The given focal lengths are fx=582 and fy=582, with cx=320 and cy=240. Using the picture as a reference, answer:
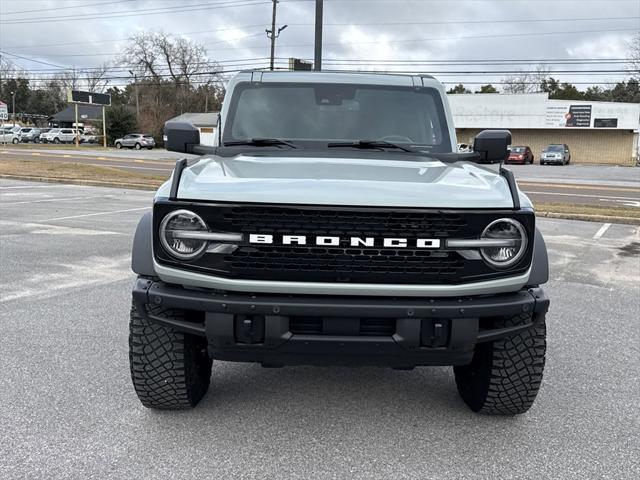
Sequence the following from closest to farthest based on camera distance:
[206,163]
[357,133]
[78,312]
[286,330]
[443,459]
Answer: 1. [286,330]
2. [443,459]
3. [206,163]
4. [357,133]
5. [78,312]

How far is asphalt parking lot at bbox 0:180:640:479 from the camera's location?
2826 mm

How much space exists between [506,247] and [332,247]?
84 centimetres

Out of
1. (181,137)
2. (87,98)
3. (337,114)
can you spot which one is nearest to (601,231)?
(337,114)

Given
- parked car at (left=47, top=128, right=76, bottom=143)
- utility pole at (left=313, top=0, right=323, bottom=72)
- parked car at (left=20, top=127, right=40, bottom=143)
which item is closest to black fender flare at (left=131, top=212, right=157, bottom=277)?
utility pole at (left=313, top=0, right=323, bottom=72)

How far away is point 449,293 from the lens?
2719 mm

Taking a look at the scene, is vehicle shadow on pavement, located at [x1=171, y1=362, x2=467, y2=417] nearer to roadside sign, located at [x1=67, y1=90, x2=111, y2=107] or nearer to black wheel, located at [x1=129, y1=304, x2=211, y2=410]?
black wheel, located at [x1=129, y1=304, x2=211, y2=410]

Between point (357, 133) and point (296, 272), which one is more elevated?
point (357, 133)

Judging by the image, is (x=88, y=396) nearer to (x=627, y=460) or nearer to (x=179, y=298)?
(x=179, y=298)

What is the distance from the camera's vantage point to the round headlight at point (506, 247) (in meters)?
2.79

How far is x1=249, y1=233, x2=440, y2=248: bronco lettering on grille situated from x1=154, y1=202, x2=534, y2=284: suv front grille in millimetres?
14

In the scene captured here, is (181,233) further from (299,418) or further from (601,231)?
(601,231)

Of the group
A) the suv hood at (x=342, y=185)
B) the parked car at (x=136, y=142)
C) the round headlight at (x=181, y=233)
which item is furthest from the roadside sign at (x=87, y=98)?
the round headlight at (x=181, y=233)

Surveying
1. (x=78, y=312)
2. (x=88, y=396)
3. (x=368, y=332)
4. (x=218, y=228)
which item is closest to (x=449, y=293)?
(x=368, y=332)

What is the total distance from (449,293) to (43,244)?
740 cm
